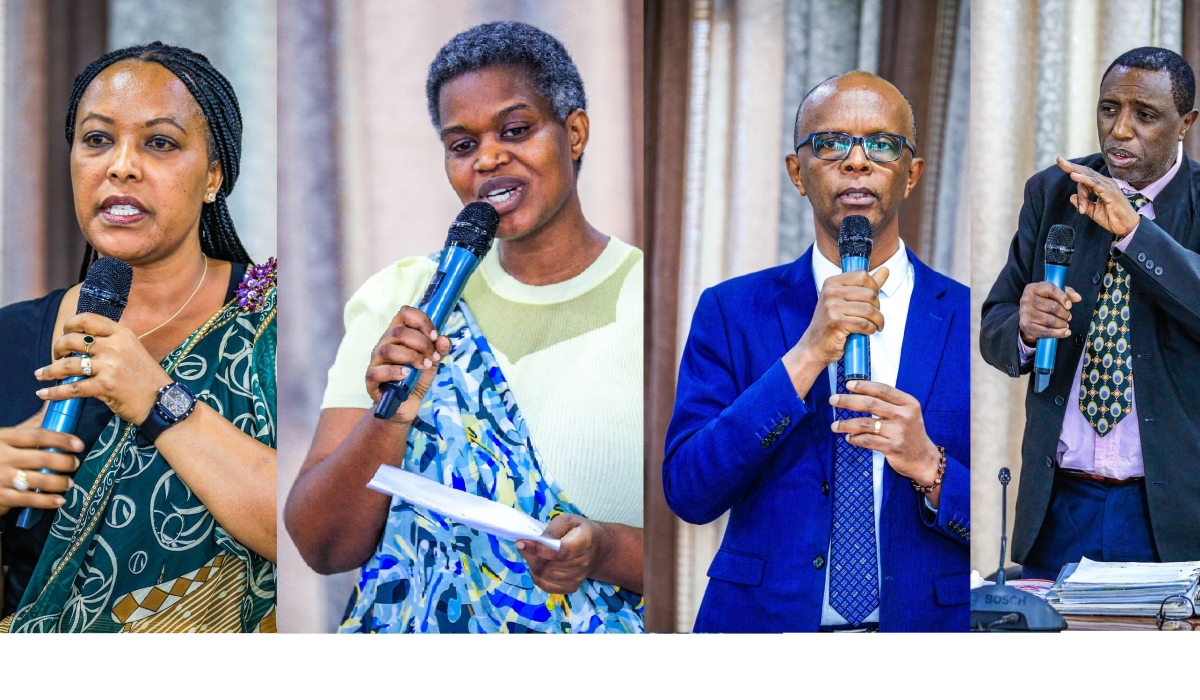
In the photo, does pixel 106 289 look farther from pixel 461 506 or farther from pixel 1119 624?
pixel 1119 624

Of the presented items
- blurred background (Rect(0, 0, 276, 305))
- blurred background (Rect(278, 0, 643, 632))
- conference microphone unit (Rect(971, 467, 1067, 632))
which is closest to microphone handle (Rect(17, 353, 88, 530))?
blurred background (Rect(0, 0, 276, 305))

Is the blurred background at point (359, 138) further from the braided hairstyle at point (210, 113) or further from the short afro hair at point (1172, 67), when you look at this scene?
the short afro hair at point (1172, 67)

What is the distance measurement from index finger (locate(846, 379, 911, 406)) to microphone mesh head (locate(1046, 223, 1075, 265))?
0.67 meters

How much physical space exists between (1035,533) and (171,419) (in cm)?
268

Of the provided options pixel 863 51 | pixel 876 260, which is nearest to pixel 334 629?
pixel 876 260

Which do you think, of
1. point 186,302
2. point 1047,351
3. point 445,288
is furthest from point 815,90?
point 186,302

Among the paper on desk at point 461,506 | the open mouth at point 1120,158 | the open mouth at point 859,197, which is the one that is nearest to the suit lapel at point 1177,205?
the open mouth at point 1120,158

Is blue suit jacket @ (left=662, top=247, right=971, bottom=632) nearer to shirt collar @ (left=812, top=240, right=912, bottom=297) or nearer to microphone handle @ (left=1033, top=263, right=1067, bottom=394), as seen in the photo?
shirt collar @ (left=812, top=240, right=912, bottom=297)

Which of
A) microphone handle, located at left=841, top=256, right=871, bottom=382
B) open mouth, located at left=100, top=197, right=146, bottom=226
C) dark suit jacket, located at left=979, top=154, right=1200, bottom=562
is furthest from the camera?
open mouth, located at left=100, top=197, right=146, bottom=226

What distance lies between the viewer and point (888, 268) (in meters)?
3.86

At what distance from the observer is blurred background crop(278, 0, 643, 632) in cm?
402

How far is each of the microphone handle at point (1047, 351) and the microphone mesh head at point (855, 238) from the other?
0.58 meters

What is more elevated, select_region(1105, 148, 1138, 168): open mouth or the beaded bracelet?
select_region(1105, 148, 1138, 168): open mouth
